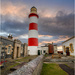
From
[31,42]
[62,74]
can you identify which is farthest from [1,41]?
[31,42]

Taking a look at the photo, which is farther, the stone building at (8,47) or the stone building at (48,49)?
the stone building at (48,49)

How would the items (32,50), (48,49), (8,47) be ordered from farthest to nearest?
1. (48,49)
2. (32,50)
3. (8,47)

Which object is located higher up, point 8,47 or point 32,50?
point 8,47

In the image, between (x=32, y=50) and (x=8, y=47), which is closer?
(x=8, y=47)

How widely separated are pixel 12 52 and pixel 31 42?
10.6m

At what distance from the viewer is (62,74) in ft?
14.2

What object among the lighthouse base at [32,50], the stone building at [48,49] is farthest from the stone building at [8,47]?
the stone building at [48,49]

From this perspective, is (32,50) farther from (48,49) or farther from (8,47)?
(8,47)

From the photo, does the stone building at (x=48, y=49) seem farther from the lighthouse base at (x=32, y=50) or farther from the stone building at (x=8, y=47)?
the stone building at (x=8, y=47)

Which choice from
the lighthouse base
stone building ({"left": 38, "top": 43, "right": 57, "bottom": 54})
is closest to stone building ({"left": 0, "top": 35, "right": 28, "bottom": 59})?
the lighthouse base

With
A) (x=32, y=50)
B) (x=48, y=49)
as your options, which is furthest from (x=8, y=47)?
(x=48, y=49)

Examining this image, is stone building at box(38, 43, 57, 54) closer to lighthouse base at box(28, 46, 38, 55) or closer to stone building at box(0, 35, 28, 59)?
lighthouse base at box(28, 46, 38, 55)

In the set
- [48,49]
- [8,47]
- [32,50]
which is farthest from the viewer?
[48,49]

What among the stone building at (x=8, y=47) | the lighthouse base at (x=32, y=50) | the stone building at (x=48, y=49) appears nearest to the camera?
the stone building at (x=8, y=47)
